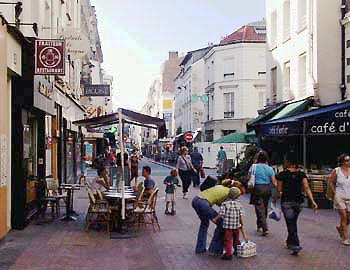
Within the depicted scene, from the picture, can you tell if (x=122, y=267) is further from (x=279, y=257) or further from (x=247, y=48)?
(x=247, y=48)

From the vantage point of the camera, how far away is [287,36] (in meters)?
27.9

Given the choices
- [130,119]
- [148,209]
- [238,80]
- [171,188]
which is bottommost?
[148,209]

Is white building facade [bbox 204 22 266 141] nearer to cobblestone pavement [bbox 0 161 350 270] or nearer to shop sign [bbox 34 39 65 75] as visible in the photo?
cobblestone pavement [bbox 0 161 350 270]

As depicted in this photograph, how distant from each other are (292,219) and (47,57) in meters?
6.62

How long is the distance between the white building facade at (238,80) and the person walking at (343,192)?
124 feet

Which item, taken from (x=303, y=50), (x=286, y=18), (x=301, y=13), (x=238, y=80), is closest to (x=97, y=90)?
(x=286, y=18)

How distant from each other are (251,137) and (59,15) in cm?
1060

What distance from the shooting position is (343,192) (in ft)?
39.0

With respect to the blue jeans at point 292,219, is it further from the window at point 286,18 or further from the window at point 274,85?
the window at point 274,85

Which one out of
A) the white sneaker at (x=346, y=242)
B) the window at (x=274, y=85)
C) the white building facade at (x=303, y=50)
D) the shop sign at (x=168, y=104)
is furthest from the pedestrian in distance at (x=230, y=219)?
the shop sign at (x=168, y=104)

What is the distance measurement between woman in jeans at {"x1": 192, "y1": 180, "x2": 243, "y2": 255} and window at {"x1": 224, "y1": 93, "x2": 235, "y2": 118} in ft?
135

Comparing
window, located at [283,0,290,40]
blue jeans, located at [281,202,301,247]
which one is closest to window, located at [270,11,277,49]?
window, located at [283,0,290,40]

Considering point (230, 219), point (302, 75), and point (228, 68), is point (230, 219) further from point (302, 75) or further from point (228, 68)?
point (228, 68)

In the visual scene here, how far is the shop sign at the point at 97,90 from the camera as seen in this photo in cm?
3303
